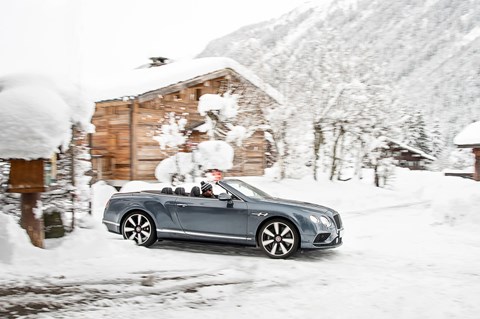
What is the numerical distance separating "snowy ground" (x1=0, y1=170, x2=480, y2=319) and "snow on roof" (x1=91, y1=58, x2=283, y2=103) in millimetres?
11968

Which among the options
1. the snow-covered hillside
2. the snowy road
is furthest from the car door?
the snow-covered hillside

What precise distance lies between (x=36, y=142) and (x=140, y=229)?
2.57 m

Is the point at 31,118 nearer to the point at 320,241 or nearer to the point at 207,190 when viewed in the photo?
the point at 207,190

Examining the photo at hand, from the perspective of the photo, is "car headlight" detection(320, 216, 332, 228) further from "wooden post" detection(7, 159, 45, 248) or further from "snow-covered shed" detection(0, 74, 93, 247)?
"wooden post" detection(7, 159, 45, 248)

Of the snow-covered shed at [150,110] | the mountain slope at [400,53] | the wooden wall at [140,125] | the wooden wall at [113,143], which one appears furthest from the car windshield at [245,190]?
the mountain slope at [400,53]

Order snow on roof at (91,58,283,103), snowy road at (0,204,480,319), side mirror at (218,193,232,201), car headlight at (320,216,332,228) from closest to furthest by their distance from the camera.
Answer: snowy road at (0,204,480,319)
car headlight at (320,216,332,228)
side mirror at (218,193,232,201)
snow on roof at (91,58,283,103)

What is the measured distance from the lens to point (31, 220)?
25.5 feet

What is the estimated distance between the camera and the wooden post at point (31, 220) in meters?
7.76

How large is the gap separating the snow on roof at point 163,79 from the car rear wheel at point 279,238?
1288cm

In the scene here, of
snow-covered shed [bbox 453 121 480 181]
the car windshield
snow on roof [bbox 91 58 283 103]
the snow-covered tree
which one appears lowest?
the car windshield

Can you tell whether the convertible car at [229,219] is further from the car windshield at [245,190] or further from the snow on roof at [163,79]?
the snow on roof at [163,79]

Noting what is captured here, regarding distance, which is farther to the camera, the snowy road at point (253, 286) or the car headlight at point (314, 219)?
the car headlight at point (314, 219)

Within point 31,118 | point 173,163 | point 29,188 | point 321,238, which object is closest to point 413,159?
point 173,163

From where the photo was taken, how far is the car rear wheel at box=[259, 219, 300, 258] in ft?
27.3
